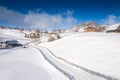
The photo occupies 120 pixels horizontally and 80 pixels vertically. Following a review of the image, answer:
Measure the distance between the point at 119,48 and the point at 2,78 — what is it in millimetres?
16905

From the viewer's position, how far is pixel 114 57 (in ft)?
70.9

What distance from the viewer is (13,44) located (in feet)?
220

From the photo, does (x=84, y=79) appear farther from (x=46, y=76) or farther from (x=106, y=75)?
(x=46, y=76)

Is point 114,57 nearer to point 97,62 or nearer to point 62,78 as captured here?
point 97,62

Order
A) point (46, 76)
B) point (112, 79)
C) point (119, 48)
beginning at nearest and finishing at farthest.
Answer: point (112, 79) → point (46, 76) → point (119, 48)

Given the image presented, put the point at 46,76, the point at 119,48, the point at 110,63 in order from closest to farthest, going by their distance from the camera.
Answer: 1. the point at 46,76
2. the point at 110,63
3. the point at 119,48

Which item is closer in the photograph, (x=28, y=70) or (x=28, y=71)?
(x=28, y=71)

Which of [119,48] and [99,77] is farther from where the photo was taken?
[119,48]

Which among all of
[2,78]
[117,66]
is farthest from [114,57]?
[2,78]

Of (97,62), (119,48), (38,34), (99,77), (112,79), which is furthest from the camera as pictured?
(38,34)

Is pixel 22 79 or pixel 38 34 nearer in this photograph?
pixel 22 79

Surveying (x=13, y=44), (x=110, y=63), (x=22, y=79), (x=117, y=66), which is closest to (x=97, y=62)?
(x=110, y=63)

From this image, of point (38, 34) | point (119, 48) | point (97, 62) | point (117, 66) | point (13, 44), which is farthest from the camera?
point (38, 34)

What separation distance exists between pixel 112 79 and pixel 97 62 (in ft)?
22.8
